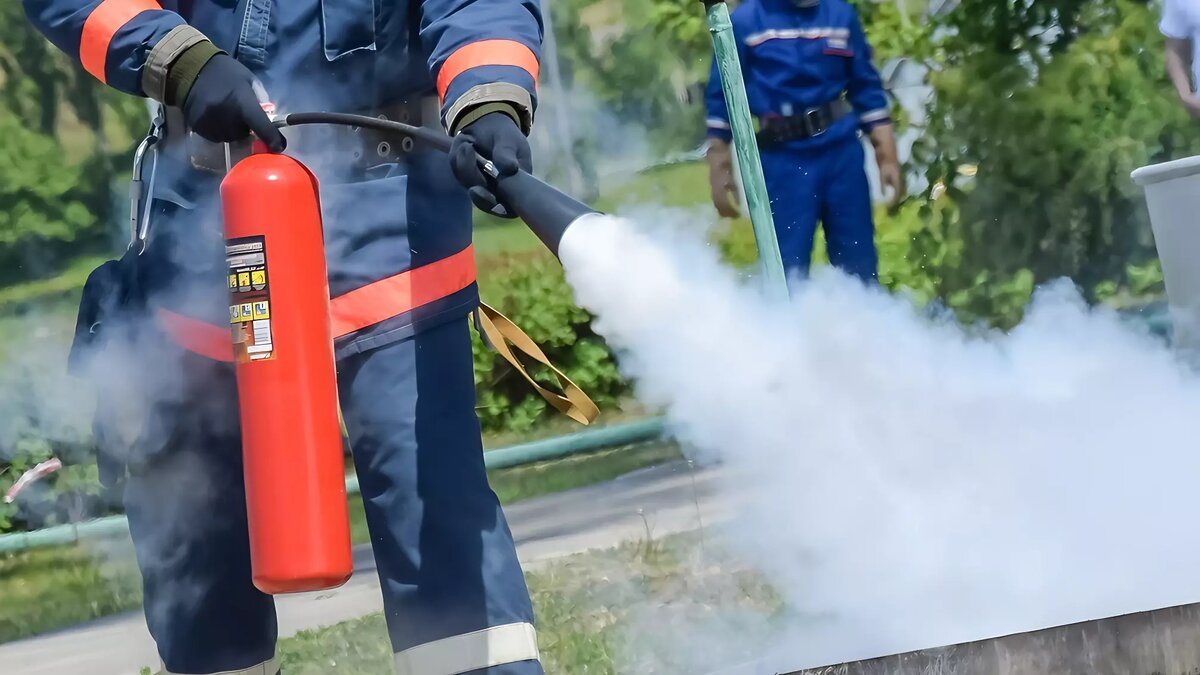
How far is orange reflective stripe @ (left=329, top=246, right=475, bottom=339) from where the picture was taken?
2.25 metres

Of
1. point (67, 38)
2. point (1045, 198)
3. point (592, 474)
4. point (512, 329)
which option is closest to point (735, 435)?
point (592, 474)

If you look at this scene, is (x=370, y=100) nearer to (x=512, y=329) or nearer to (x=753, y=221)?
(x=512, y=329)

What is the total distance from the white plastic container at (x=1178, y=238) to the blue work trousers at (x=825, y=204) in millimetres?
604

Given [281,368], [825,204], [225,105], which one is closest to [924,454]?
[825,204]

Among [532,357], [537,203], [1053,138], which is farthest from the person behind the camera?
[1053,138]

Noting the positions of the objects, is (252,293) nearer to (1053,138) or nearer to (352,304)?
(352,304)

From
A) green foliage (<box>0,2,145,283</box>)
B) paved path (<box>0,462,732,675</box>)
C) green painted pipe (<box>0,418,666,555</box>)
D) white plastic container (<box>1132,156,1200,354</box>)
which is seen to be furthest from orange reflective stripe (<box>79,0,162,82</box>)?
white plastic container (<box>1132,156,1200,354</box>)

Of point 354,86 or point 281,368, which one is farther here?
point 354,86

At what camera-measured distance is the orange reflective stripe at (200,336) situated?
2.29 m

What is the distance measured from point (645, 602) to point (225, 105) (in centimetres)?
126

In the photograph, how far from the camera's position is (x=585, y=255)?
2.17 metres

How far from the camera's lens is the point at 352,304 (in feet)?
7.40

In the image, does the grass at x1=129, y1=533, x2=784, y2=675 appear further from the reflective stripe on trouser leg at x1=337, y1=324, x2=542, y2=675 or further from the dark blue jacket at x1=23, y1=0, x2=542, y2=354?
the dark blue jacket at x1=23, y1=0, x2=542, y2=354

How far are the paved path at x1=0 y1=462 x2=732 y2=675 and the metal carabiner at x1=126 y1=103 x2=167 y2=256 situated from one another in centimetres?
70
